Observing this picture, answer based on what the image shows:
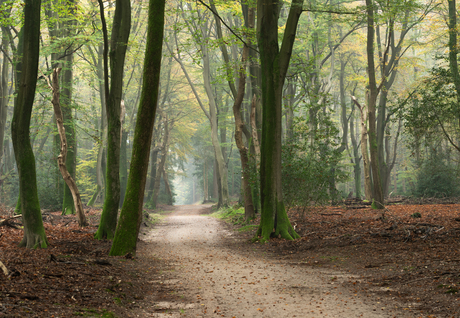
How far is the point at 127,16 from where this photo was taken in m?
10.0

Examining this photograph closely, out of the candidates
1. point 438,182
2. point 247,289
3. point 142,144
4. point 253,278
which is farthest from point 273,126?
point 438,182

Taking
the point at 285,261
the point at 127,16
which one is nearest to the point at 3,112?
the point at 127,16

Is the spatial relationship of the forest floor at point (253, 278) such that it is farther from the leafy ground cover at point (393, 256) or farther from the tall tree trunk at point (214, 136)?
the tall tree trunk at point (214, 136)

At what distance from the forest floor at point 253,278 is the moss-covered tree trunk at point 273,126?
72 centimetres

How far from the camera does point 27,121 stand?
24.1ft

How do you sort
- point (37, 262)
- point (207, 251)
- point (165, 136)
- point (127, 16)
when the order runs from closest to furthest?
1. point (37, 262)
2. point (207, 251)
3. point (127, 16)
4. point (165, 136)

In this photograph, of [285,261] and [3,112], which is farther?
[3,112]

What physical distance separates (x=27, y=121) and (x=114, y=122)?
251 centimetres

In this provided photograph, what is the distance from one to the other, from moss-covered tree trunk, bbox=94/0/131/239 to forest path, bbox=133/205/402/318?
151 centimetres

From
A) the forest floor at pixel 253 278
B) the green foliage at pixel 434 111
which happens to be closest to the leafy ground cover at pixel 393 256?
the forest floor at pixel 253 278

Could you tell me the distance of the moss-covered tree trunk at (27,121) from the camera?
23.9ft

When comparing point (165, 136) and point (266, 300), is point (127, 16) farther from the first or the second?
point (165, 136)

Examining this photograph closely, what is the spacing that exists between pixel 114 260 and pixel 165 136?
76.4ft

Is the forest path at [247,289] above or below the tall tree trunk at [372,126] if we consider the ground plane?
below
